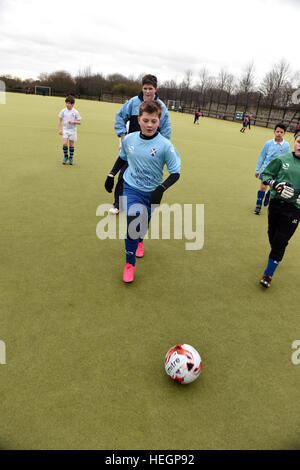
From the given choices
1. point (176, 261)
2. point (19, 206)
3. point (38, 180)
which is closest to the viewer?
point (176, 261)

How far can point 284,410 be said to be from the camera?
233 cm

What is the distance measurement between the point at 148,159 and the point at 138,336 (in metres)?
1.89

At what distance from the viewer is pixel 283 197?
3.41 metres

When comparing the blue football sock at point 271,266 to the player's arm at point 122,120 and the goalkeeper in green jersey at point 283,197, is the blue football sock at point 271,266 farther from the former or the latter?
the player's arm at point 122,120

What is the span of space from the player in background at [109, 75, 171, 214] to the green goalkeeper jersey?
1.68 metres

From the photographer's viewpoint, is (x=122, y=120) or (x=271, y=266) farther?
(x=122, y=120)

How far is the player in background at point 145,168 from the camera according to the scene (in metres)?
3.13

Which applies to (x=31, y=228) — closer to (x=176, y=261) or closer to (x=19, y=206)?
(x=19, y=206)

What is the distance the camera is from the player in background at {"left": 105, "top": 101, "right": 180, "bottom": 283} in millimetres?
3129

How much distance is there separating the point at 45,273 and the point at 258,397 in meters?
2.73

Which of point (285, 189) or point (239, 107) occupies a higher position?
point (239, 107)

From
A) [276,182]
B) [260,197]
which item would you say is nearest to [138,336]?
[276,182]

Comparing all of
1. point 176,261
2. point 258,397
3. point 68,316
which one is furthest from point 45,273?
point 258,397

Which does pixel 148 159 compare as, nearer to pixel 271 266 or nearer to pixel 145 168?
pixel 145 168
